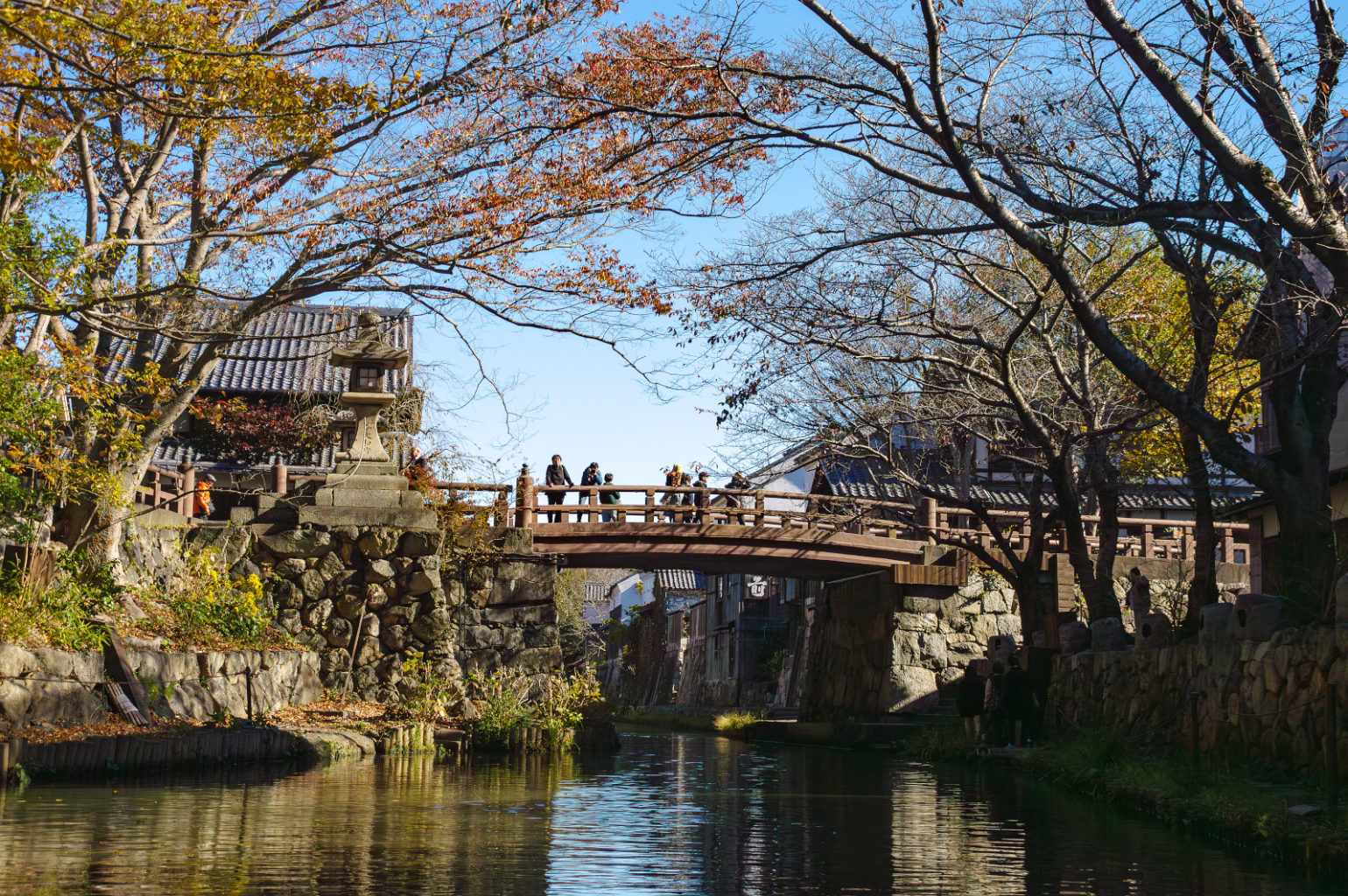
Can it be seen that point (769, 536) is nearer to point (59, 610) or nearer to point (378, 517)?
point (378, 517)

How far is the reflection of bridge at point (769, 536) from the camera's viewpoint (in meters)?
25.2

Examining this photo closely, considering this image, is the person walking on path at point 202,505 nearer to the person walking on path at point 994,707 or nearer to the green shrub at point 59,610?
the green shrub at point 59,610

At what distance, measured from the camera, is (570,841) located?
915cm

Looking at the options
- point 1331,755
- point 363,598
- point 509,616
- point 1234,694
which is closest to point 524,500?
point 509,616

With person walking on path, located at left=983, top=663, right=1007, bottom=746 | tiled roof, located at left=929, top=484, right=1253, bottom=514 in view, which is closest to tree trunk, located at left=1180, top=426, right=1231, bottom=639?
person walking on path, located at left=983, top=663, right=1007, bottom=746

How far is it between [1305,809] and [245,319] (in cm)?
1149

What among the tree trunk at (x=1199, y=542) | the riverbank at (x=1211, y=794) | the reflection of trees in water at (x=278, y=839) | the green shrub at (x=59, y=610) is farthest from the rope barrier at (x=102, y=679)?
the tree trunk at (x=1199, y=542)

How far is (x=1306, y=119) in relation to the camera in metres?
11.5

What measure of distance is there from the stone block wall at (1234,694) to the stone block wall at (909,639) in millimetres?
9854

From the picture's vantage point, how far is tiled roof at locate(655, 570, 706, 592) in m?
51.2

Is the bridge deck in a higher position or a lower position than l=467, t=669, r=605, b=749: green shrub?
higher

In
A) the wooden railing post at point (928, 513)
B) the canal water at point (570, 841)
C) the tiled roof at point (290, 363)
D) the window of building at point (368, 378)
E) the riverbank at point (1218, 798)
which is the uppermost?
the tiled roof at point (290, 363)

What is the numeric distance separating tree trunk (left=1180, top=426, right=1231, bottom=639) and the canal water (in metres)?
3.06

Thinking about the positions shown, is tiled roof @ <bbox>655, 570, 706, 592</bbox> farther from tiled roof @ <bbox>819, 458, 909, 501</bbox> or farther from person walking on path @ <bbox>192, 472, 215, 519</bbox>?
person walking on path @ <bbox>192, 472, 215, 519</bbox>
